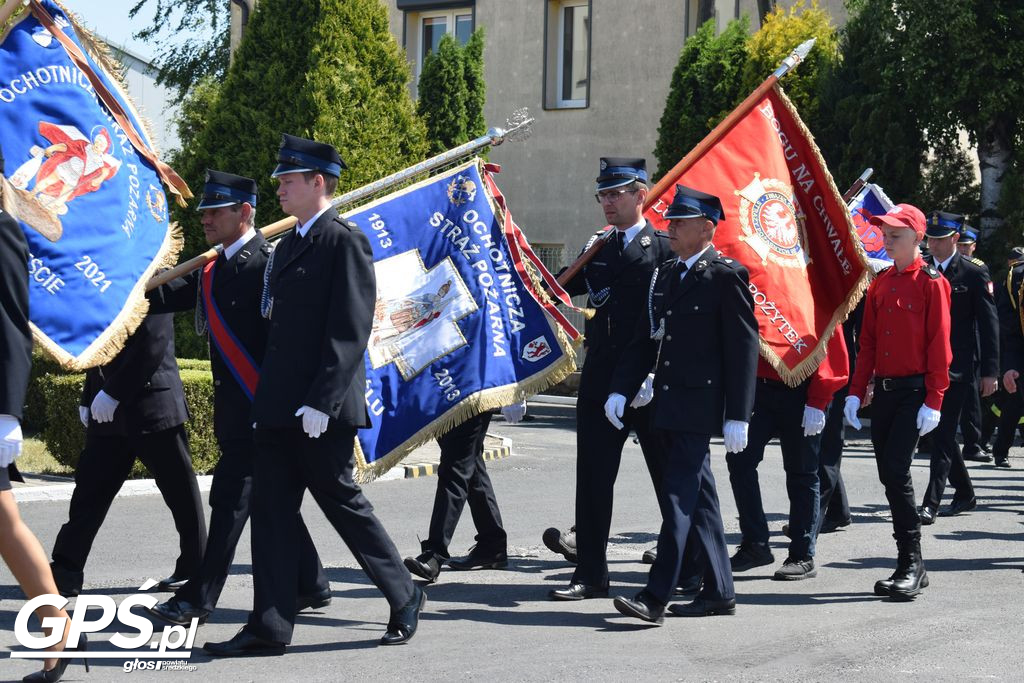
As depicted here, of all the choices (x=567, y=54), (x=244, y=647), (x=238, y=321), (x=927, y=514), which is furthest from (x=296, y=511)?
(x=567, y=54)

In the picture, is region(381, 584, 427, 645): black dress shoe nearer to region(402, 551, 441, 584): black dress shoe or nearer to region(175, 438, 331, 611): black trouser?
region(175, 438, 331, 611): black trouser

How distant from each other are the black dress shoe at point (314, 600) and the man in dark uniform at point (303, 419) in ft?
2.63

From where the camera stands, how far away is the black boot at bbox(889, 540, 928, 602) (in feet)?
24.7

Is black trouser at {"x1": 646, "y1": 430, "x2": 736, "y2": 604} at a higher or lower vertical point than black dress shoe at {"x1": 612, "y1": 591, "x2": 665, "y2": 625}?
higher

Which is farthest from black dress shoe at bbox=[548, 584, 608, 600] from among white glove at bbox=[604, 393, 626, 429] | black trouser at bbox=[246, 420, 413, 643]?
black trouser at bbox=[246, 420, 413, 643]

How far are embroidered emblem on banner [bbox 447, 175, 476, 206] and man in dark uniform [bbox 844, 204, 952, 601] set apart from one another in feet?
7.22

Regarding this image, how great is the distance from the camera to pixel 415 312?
8.03m

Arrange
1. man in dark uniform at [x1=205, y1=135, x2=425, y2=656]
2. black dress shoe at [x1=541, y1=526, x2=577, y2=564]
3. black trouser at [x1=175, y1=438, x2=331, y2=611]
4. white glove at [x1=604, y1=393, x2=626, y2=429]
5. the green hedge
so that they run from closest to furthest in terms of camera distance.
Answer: man in dark uniform at [x1=205, y1=135, x2=425, y2=656] → black trouser at [x1=175, y1=438, x2=331, y2=611] → white glove at [x1=604, y1=393, x2=626, y2=429] → black dress shoe at [x1=541, y1=526, x2=577, y2=564] → the green hedge

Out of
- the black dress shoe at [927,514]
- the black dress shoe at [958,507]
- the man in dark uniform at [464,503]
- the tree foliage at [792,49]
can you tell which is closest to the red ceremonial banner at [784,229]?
the man in dark uniform at [464,503]

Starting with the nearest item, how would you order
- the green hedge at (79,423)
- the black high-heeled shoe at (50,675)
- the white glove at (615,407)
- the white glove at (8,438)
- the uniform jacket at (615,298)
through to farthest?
the white glove at (8,438) → the black high-heeled shoe at (50,675) → the white glove at (615,407) → the uniform jacket at (615,298) → the green hedge at (79,423)

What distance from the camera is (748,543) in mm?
8430

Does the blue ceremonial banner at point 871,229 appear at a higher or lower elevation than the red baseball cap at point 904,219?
lower

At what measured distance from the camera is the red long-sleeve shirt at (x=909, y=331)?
779 cm

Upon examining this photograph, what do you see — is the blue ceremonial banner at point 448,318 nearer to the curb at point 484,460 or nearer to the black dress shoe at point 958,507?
the curb at point 484,460
